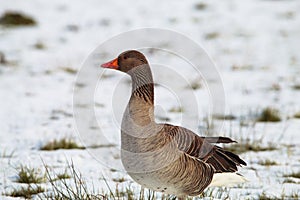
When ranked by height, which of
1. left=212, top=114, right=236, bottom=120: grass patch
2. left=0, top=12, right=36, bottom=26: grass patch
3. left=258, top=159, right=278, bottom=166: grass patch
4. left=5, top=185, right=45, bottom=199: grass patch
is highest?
left=0, top=12, right=36, bottom=26: grass patch

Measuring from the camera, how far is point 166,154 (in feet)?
12.8

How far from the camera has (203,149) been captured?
4.34 m

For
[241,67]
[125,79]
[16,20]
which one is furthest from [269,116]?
[16,20]

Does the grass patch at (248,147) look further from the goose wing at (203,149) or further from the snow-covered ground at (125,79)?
the goose wing at (203,149)

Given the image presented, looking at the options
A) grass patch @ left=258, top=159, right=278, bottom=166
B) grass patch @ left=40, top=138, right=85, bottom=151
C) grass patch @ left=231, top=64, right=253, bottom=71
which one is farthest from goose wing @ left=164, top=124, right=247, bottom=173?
grass patch @ left=231, top=64, right=253, bottom=71

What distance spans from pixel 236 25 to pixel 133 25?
11.2ft

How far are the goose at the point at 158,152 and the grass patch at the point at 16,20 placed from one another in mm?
12638

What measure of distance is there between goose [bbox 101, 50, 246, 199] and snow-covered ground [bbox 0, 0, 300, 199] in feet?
2.44

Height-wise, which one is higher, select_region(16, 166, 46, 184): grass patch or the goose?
the goose

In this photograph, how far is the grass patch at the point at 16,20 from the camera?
16.1 m

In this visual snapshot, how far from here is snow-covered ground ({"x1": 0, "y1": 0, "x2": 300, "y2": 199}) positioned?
6.17 metres

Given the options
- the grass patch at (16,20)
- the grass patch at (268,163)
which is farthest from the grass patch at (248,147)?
the grass patch at (16,20)

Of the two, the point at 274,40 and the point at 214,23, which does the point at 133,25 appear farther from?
the point at 274,40

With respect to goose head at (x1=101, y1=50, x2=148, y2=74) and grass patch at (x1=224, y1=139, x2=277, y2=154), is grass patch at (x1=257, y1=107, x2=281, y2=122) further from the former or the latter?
goose head at (x1=101, y1=50, x2=148, y2=74)
